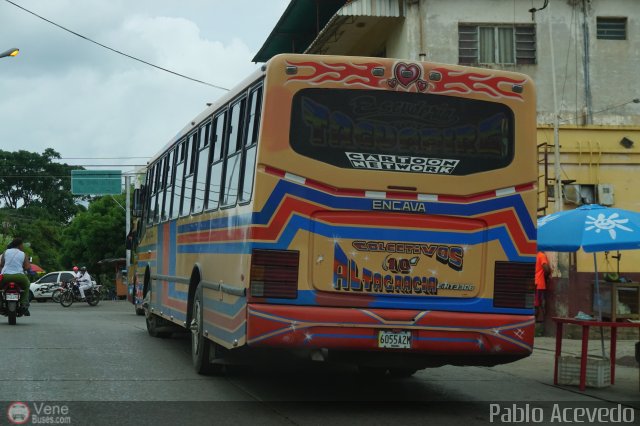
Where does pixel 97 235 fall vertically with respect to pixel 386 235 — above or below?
above

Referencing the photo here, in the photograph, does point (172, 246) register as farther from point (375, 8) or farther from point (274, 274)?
point (375, 8)

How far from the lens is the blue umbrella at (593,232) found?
33.1ft

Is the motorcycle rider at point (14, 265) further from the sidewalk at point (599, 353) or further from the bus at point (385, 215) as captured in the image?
the bus at point (385, 215)

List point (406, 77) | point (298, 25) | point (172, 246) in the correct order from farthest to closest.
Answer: point (298, 25) < point (172, 246) < point (406, 77)

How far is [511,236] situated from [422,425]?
6.39 ft

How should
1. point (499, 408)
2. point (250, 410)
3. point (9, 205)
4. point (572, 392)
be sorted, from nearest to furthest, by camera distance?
point (250, 410) → point (499, 408) → point (572, 392) → point (9, 205)

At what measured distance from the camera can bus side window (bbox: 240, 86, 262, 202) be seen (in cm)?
831

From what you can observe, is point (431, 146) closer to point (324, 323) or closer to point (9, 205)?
point (324, 323)

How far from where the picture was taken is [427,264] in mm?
8070

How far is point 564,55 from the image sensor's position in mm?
23828

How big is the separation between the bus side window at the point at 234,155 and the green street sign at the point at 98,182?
46.1 metres

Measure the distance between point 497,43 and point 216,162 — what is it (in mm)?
15095

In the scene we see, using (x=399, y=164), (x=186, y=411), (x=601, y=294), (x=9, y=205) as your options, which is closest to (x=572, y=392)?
(x=601, y=294)

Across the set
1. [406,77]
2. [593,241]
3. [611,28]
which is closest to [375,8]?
[611,28]
